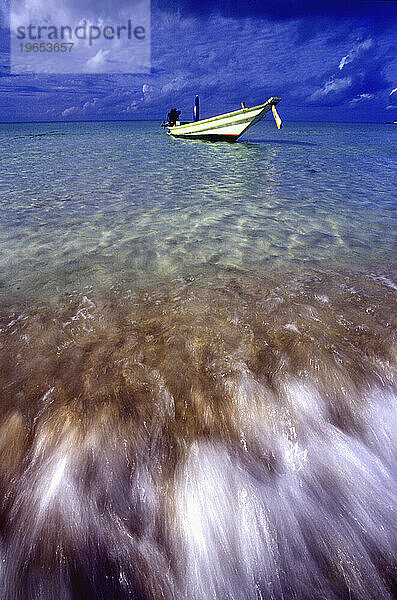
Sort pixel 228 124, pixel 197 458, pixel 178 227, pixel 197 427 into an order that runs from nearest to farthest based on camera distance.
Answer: pixel 197 458 → pixel 197 427 → pixel 178 227 → pixel 228 124

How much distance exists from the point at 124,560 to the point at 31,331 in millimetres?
2841

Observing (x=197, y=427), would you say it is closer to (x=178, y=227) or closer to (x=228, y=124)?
(x=178, y=227)

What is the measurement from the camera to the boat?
3000 cm

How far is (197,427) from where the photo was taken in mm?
2775

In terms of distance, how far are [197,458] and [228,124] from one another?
38.0 m

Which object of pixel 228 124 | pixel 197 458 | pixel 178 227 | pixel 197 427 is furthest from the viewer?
pixel 228 124

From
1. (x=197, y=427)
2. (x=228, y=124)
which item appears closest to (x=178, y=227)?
(x=197, y=427)

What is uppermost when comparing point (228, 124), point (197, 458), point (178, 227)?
point (228, 124)

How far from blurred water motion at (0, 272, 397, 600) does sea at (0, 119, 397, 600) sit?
13 mm

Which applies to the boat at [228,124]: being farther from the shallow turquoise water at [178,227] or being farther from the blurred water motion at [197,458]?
the blurred water motion at [197,458]

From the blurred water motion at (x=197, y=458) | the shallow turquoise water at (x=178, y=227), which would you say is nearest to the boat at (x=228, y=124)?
the shallow turquoise water at (x=178, y=227)

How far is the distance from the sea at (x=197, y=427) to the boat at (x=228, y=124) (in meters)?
28.1

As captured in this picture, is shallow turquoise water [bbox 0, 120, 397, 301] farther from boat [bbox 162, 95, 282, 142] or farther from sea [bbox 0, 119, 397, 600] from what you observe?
boat [bbox 162, 95, 282, 142]

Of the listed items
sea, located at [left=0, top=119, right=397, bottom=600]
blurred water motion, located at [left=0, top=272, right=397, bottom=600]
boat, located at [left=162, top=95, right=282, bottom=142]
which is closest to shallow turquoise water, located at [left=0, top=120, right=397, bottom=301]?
sea, located at [left=0, top=119, right=397, bottom=600]
